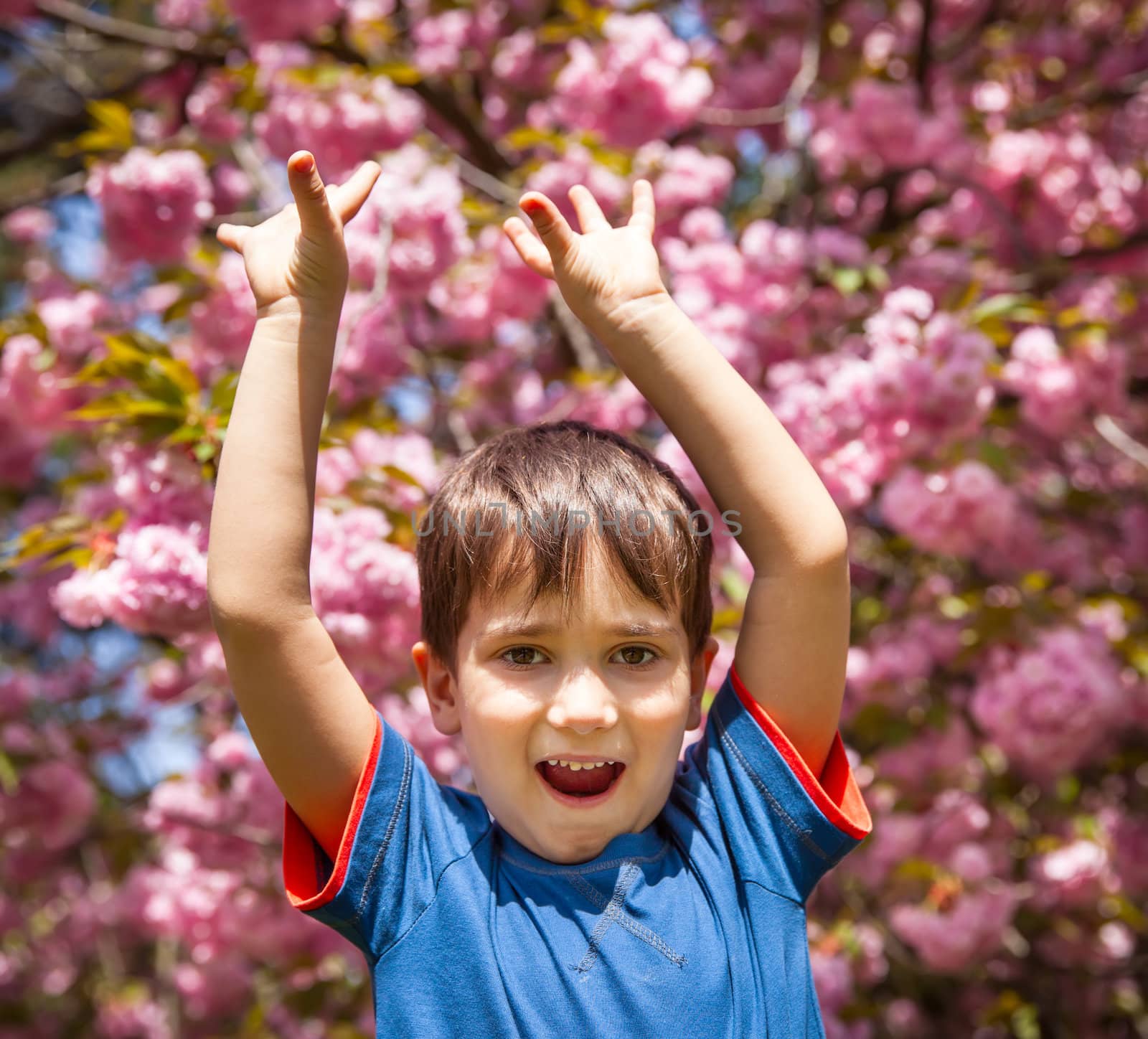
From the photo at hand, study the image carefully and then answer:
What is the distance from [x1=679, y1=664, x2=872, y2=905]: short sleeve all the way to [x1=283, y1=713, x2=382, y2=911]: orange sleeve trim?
0.38m

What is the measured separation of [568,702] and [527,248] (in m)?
0.55

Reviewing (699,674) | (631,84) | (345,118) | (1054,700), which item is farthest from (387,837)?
(631,84)

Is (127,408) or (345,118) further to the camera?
(345,118)

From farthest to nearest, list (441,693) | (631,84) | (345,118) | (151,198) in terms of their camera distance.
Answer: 1. (631,84)
2. (345,118)
3. (151,198)
4. (441,693)

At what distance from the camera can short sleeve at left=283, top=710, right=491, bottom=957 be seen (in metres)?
1.12

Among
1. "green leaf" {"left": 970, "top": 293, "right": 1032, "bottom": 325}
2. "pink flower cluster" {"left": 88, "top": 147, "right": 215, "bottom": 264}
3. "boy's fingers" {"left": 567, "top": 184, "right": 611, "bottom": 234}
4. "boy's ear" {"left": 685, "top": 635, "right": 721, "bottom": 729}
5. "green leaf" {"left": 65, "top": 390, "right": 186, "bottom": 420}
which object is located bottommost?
"boy's ear" {"left": 685, "top": 635, "right": 721, "bottom": 729}

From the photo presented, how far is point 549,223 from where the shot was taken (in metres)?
1.19

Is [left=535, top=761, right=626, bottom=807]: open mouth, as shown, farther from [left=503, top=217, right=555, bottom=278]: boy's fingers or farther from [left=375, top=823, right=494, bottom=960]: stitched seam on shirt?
[left=503, top=217, right=555, bottom=278]: boy's fingers

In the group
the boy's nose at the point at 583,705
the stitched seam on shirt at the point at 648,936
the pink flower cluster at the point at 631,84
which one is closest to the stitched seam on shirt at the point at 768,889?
the stitched seam on shirt at the point at 648,936

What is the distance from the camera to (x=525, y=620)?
3.82 ft

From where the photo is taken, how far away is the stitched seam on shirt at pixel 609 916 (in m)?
1.12

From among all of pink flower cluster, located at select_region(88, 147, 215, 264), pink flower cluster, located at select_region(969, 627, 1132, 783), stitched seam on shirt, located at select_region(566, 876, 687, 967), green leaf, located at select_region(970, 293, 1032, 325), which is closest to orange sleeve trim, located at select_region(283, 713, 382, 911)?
stitched seam on shirt, located at select_region(566, 876, 687, 967)

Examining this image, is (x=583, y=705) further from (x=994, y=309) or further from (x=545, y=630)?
(x=994, y=309)

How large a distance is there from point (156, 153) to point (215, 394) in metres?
1.29
